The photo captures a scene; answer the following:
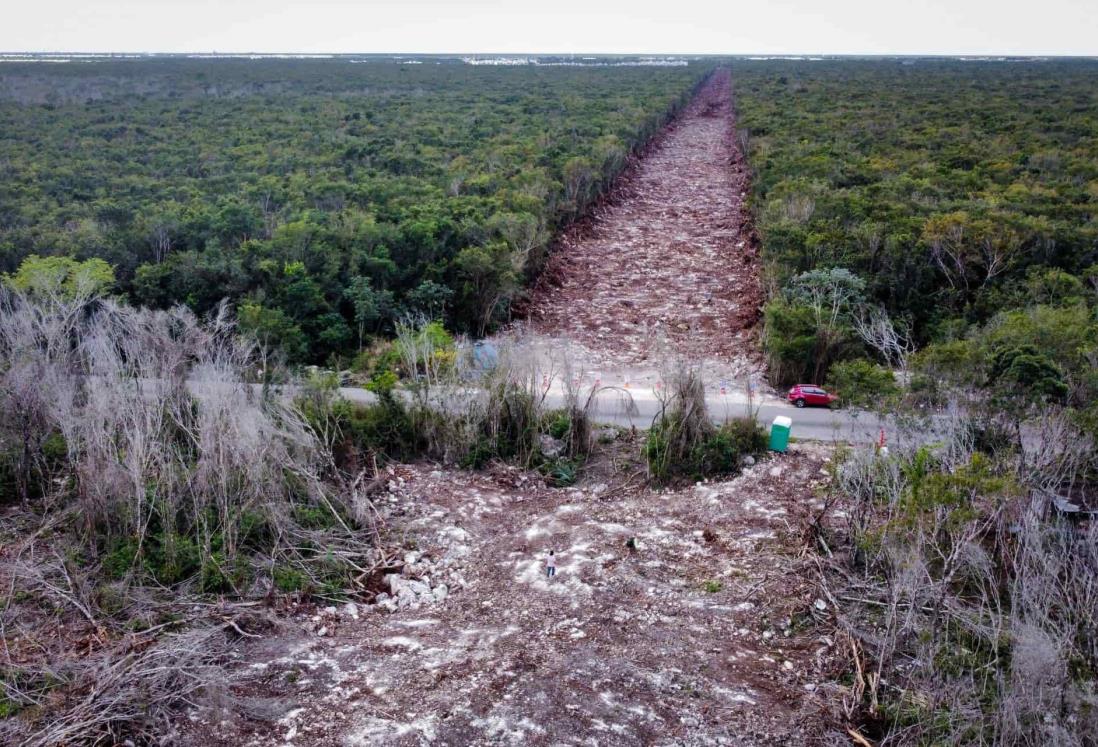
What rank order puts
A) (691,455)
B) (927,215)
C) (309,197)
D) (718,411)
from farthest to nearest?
1. (309,197)
2. (927,215)
3. (718,411)
4. (691,455)

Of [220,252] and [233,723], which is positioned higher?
[220,252]

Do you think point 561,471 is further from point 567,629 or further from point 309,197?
point 309,197

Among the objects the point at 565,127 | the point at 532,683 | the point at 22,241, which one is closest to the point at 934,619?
the point at 532,683

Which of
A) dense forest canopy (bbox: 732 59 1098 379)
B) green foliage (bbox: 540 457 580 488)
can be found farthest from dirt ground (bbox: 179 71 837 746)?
dense forest canopy (bbox: 732 59 1098 379)

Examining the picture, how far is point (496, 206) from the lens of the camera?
2906cm

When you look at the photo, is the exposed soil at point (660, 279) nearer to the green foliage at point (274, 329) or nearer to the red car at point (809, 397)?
the red car at point (809, 397)

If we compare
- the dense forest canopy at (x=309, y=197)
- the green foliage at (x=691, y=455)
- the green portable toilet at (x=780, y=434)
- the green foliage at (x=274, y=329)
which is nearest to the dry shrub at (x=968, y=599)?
the green foliage at (x=691, y=455)

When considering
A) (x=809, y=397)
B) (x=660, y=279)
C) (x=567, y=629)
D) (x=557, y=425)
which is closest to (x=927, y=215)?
(x=660, y=279)

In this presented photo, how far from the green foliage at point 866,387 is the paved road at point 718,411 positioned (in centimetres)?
173

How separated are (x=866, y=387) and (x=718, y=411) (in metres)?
4.31

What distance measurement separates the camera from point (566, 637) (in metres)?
10.4

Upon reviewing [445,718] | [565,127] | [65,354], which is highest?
[565,127]

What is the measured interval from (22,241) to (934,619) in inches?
1083

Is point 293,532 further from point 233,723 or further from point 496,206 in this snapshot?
point 496,206
